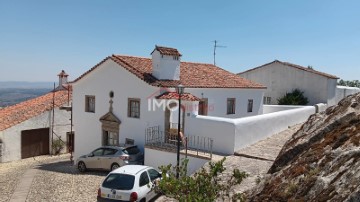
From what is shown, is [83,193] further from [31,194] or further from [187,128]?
[187,128]

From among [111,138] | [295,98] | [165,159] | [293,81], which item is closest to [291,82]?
[293,81]

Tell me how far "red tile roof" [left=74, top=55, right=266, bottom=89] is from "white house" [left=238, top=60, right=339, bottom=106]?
8634 mm

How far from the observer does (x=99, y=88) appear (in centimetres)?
2116

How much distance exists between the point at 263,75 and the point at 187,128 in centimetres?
2012

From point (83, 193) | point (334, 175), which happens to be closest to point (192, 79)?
point (83, 193)

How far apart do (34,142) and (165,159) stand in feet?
50.0

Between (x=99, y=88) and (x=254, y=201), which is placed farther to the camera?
(x=99, y=88)

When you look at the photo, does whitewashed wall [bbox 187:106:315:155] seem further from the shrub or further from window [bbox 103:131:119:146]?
the shrub

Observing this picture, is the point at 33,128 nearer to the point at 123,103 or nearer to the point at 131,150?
the point at 123,103

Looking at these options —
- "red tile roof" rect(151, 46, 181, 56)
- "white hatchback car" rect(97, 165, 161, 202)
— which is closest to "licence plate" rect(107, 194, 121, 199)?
"white hatchback car" rect(97, 165, 161, 202)

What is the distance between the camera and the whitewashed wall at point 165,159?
1549cm

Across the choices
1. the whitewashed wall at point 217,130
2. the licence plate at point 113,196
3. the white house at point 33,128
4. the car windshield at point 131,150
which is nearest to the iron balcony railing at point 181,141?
the whitewashed wall at point 217,130

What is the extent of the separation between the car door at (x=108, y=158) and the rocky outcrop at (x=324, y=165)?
40.6ft

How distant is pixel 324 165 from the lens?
445cm
